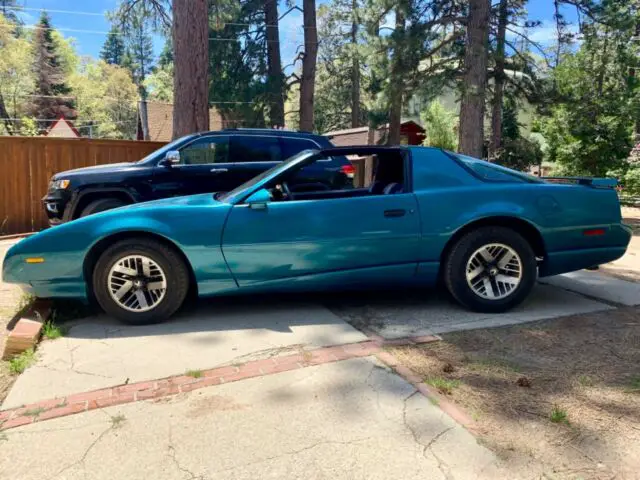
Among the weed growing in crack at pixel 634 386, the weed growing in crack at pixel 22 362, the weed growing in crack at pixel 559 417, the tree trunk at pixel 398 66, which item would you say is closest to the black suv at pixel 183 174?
the weed growing in crack at pixel 22 362

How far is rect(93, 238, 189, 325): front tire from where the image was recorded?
4203 mm

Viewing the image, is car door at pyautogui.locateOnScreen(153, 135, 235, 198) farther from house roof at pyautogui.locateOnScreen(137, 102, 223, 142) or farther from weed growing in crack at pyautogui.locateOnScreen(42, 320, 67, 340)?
house roof at pyautogui.locateOnScreen(137, 102, 223, 142)

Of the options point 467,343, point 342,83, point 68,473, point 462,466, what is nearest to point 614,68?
point 467,343

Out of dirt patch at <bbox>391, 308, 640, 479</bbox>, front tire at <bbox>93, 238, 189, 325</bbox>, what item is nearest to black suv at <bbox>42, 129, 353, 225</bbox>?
front tire at <bbox>93, 238, 189, 325</bbox>

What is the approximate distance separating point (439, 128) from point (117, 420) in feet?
93.7

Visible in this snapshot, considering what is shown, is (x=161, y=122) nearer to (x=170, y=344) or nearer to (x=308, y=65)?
(x=308, y=65)

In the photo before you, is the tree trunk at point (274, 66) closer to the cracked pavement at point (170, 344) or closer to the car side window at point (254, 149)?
the car side window at point (254, 149)

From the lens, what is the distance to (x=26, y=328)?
3.96 m

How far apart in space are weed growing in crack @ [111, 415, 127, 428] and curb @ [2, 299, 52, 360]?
4.33 feet

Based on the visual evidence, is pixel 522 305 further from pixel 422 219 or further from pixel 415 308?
pixel 422 219

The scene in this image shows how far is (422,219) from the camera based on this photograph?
14.7ft

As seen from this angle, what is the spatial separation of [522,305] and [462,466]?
2.79 meters

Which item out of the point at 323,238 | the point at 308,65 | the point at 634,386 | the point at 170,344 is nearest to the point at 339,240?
the point at 323,238

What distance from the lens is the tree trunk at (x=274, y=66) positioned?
21188 mm
